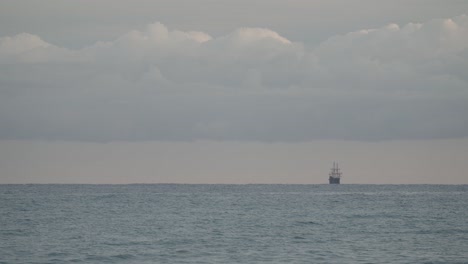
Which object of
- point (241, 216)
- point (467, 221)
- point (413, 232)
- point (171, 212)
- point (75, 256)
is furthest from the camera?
point (171, 212)

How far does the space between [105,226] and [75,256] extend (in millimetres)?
24731

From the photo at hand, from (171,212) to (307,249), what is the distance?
4895 centimetres

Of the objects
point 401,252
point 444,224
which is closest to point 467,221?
point 444,224

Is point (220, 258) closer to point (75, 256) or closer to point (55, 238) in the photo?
point (75, 256)

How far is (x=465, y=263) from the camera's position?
5553 centimetres

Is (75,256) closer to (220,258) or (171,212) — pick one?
(220,258)

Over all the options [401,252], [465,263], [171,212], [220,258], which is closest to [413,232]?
[401,252]

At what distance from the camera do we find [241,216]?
101 m

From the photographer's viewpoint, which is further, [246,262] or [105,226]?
[105,226]

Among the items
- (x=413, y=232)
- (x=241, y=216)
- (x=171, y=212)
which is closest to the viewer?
(x=413, y=232)

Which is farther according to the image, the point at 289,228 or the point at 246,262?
the point at 289,228

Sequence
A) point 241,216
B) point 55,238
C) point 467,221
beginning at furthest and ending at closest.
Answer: point 241,216
point 467,221
point 55,238

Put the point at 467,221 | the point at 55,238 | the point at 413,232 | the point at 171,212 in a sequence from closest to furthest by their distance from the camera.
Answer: the point at 55,238 → the point at 413,232 → the point at 467,221 → the point at 171,212

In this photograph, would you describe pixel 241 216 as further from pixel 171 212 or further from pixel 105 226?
pixel 105 226
